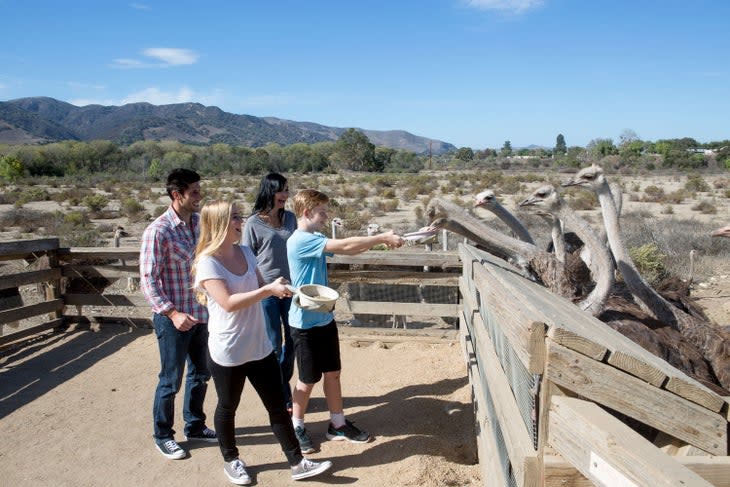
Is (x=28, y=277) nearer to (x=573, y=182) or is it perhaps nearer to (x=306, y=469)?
(x=306, y=469)

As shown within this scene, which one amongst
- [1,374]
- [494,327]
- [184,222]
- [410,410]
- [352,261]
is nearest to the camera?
[494,327]

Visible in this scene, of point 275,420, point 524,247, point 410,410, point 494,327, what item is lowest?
point 410,410

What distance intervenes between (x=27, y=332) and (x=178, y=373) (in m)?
3.63

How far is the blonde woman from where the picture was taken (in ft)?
9.58

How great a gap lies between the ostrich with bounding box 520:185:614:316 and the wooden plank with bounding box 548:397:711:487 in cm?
180

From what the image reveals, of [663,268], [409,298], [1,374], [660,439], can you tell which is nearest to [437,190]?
[663,268]

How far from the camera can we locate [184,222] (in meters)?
3.74

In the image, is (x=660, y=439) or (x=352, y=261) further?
(x=352, y=261)

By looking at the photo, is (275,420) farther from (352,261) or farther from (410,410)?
(352,261)

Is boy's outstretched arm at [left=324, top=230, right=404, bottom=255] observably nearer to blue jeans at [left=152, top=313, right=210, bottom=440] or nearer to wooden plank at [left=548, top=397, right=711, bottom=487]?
blue jeans at [left=152, top=313, right=210, bottom=440]

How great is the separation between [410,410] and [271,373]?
1.69m

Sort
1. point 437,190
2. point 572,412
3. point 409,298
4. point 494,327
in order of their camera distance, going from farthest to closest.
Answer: point 437,190, point 409,298, point 494,327, point 572,412

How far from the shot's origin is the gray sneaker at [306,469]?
344 cm

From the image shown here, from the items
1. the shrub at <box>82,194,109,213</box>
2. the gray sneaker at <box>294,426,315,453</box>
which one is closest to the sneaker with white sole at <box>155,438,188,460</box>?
the gray sneaker at <box>294,426,315,453</box>
